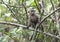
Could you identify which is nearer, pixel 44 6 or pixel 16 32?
pixel 16 32

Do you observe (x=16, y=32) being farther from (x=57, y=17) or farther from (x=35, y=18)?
(x=57, y=17)

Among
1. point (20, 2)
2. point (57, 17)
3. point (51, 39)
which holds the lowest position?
point (51, 39)

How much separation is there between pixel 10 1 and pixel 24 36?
2.11 feet

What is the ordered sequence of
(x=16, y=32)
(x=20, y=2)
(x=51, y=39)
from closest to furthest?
(x=16, y=32)
(x=20, y=2)
(x=51, y=39)

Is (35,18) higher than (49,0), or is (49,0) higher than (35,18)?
(49,0)

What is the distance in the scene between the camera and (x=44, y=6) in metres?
3.95

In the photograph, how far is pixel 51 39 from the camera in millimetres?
3994

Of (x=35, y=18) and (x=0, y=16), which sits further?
(x=0, y=16)

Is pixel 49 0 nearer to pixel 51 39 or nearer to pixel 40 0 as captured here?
pixel 40 0

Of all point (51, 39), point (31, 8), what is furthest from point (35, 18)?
point (51, 39)

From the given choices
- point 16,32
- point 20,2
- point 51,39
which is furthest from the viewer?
point 51,39

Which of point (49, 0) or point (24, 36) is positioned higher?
point (49, 0)

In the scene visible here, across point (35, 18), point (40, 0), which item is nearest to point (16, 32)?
point (35, 18)

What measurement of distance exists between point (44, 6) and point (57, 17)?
292 millimetres
